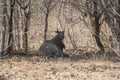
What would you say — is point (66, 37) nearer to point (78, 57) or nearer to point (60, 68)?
point (78, 57)

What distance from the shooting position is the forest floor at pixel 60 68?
10.4 meters

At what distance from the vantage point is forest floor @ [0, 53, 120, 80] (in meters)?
10.4

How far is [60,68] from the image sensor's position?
11.5 meters

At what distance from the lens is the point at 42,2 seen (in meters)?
16.6

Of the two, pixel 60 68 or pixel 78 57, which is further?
pixel 78 57

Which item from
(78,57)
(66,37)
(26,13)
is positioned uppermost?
(26,13)

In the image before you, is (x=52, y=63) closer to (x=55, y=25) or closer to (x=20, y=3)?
(x=20, y=3)

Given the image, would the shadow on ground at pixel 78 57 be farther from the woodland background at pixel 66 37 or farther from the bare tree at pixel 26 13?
the bare tree at pixel 26 13

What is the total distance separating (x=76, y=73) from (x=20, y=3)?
559 cm

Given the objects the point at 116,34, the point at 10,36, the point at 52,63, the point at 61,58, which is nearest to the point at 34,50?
the point at 10,36

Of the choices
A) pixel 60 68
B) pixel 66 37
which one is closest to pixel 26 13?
pixel 66 37

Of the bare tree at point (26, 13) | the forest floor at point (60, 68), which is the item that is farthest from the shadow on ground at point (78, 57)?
the bare tree at point (26, 13)

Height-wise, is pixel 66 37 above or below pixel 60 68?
above

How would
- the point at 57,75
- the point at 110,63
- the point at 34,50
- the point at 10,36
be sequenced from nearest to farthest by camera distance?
the point at 57,75
the point at 110,63
the point at 10,36
the point at 34,50
